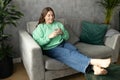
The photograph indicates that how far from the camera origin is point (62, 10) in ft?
10.0

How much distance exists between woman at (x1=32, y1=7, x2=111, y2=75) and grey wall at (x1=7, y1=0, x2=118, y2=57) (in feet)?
1.46

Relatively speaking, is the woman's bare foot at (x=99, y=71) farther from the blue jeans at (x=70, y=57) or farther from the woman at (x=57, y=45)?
the blue jeans at (x=70, y=57)

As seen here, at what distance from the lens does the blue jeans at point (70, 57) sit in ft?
6.98

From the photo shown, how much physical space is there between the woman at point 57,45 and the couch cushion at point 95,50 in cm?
24

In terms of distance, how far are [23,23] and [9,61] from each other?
66cm

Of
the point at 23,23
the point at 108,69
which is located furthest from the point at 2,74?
the point at 108,69

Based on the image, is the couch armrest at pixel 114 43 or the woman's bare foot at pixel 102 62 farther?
the couch armrest at pixel 114 43

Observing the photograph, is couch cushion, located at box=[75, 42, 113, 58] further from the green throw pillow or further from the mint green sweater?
the mint green sweater

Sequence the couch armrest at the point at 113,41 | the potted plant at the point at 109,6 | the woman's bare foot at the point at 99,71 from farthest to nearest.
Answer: the potted plant at the point at 109,6
the couch armrest at the point at 113,41
the woman's bare foot at the point at 99,71

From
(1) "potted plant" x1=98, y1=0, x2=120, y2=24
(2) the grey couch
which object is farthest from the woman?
(1) "potted plant" x1=98, y1=0, x2=120, y2=24

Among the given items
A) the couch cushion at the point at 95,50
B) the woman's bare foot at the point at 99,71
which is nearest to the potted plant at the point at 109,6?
the couch cushion at the point at 95,50

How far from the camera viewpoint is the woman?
83.9 inches

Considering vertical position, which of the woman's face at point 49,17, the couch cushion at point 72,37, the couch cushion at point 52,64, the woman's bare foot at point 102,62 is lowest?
the couch cushion at point 52,64

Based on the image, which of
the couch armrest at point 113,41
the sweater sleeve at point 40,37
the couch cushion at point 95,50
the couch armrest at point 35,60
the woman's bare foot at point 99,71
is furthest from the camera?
the couch armrest at point 113,41
